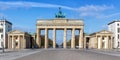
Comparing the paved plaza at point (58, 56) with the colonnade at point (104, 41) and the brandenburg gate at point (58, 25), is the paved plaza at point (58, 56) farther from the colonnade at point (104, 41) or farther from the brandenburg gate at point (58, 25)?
the colonnade at point (104, 41)

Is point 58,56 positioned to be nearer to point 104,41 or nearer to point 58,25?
point 58,25

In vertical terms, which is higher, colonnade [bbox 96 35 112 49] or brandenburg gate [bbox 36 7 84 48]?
brandenburg gate [bbox 36 7 84 48]

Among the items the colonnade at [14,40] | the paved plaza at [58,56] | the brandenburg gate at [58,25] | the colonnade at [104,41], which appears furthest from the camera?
the colonnade at [104,41]

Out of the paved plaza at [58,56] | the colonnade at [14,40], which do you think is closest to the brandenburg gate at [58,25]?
the colonnade at [14,40]

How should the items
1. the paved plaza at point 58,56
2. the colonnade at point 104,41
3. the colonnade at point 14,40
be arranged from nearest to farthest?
the paved plaza at point 58,56, the colonnade at point 14,40, the colonnade at point 104,41

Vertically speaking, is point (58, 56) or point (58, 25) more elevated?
point (58, 25)

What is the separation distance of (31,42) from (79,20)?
3104cm

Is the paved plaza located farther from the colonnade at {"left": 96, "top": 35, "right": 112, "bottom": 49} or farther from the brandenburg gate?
the colonnade at {"left": 96, "top": 35, "right": 112, "bottom": 49}

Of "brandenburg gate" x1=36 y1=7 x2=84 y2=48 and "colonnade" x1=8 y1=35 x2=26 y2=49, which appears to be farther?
"colonnade" x1=8 y1=35 x2=26 y2=49

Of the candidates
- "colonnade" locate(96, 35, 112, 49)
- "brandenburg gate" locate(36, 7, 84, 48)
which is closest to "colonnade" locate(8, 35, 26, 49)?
"brandenburg gate" locate(36, 7, 84, 48)

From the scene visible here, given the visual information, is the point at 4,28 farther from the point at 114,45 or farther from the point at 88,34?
the point at 114,45

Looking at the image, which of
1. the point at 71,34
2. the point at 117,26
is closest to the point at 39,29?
the point at 71,34

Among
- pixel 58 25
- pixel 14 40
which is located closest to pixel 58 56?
pixel 58 25

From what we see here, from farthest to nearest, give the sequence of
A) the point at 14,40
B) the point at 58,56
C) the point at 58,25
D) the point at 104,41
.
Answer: the point at 104,41
the point at 14,40
the point at 58,25
the point at 58,56
